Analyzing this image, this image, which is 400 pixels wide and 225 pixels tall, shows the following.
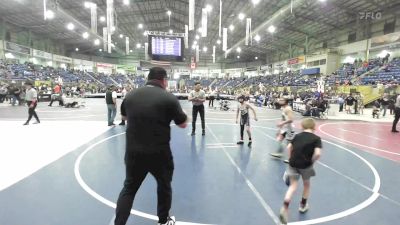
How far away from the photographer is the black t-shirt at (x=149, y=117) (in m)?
2.67

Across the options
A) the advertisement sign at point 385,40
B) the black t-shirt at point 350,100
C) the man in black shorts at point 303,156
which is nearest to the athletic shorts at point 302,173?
the man in black shorts at point 303,156

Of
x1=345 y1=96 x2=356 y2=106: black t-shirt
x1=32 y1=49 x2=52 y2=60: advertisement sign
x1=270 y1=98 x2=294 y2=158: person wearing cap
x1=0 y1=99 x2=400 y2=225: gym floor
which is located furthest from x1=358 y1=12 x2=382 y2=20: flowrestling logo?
x1=32 y1=49 x2=52 y2=60: advertisement sign

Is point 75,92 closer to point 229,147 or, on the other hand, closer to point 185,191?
point 229,147

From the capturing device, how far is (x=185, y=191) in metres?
4.38

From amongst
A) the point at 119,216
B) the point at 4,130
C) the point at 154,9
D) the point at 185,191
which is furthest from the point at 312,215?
the point at 154,9

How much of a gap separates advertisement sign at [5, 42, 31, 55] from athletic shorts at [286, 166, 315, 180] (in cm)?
4014

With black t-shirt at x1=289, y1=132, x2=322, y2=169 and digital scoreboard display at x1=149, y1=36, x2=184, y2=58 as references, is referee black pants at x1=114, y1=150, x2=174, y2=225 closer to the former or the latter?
black t-shirt at x1=289, y1=132, x2=322, y2=169

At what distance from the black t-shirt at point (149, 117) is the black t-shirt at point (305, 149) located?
1659mm

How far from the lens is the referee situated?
2.68 metres

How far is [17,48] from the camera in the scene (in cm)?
3562

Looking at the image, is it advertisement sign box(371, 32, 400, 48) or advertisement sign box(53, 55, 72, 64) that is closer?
advertisement sign box(371, 32, 400, 48)

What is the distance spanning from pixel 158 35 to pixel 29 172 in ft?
45.1

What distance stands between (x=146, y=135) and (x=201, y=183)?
2.37m

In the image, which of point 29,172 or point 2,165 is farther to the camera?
point 2,165
